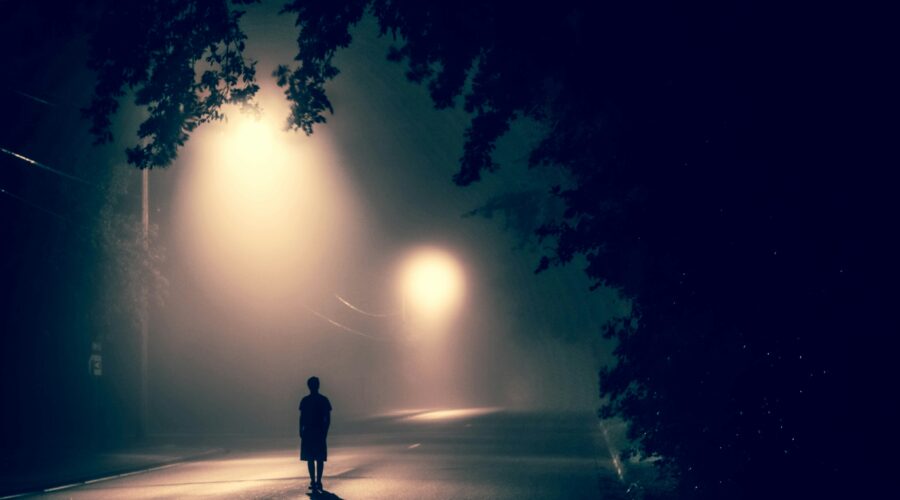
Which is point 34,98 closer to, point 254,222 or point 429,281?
point 254,222

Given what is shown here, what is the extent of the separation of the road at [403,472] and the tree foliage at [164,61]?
6.89 metres

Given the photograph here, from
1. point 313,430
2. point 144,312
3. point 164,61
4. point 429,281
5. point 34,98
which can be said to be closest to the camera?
point 164,61

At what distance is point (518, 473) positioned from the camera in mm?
18453

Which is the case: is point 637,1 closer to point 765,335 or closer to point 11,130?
point 765,335

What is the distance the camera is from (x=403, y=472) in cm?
1880

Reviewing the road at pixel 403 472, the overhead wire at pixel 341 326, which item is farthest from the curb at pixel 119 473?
the overhead wire at pixel 341 326

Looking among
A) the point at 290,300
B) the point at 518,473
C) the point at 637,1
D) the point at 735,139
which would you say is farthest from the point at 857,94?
the point at 290,300

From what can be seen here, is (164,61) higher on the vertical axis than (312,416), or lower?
higher

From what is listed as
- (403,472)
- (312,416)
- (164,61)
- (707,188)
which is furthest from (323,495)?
(707,188)

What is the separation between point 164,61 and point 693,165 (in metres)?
4.73

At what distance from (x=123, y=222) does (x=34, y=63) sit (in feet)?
14.9

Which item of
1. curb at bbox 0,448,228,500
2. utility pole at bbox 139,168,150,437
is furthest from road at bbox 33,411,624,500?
utility pole at bbox 139,168,150,437

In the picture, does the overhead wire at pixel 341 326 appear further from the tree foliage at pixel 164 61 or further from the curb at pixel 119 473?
the tree foliage at pixel 164 61

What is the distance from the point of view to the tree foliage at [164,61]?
332 inches
